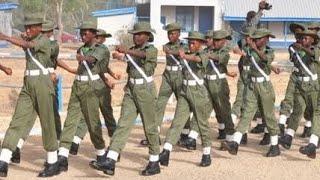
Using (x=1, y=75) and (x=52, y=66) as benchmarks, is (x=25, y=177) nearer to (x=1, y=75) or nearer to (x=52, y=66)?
(x=52, y=66)

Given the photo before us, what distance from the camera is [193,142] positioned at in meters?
10.2

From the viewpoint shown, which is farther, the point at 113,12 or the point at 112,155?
the point at 113,12

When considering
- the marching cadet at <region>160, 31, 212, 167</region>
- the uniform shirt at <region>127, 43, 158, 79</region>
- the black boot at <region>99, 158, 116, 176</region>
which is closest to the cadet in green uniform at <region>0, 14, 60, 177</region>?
the black boot at <region>99, 158, 116, 176</region>

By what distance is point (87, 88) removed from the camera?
8.39 m

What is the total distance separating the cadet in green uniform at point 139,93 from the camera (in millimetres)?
8172

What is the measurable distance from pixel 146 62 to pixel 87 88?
829 mm

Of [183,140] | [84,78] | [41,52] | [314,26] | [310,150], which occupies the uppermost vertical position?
[314,26]

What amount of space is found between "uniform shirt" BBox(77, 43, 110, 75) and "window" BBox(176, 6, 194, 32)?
3755 cm

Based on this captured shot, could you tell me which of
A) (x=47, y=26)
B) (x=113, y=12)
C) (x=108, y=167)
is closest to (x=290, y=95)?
(x=108, y=167)

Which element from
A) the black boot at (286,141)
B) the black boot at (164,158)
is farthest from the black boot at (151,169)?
the black boot at (286,141)

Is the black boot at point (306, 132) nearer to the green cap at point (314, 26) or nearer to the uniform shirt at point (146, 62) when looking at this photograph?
the green cap at point (314, 26)

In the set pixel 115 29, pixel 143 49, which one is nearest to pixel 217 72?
pixel 143 49

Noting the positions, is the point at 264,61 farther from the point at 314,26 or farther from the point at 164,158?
the point at 164,158

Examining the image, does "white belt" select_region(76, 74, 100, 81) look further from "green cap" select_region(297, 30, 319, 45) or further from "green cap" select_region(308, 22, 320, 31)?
"green cap" select_region(308, 22, 320, 31)
